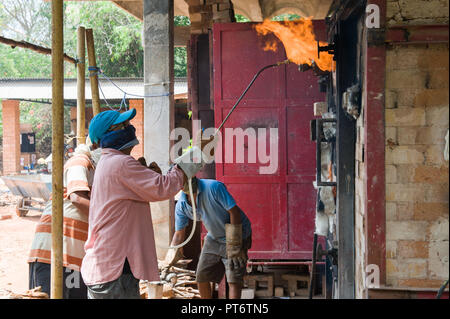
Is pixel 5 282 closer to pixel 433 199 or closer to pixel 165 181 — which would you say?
pixel 165 181

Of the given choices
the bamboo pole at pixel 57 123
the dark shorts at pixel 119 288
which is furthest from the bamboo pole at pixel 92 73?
the dark shorts at pixel 119 288

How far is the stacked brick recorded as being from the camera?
744 centimetres

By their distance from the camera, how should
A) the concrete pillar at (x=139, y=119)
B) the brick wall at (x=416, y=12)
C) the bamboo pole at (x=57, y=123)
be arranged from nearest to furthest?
the brick wall at (x=416, y=12), the bamboo pole at (x=57, y=123), the concrete pillar at (x=139, y=119)

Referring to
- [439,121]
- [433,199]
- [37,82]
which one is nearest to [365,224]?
[433,199]

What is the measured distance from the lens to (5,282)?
319 inches

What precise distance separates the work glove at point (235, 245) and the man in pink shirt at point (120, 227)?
1.25 meters

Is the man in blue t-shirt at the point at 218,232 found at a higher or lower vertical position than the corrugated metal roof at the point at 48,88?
lower

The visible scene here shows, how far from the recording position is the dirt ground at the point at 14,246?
26.5 ft

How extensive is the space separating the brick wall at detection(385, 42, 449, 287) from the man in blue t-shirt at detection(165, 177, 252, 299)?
168 cm

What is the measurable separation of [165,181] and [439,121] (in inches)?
74.3

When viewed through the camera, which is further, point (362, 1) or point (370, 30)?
point (362, 1)

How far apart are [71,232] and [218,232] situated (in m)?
1.44

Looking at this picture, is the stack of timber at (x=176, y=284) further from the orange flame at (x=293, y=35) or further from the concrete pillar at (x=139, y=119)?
the concrete pillar at (x=139, y=119)

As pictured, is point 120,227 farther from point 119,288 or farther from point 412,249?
point 412,249
